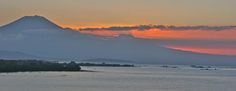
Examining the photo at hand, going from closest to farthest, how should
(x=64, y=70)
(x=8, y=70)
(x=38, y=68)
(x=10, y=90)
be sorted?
(x=10, y=90) < (x=8, y=70) < (x=38, y=68) < (x=64, y=70)

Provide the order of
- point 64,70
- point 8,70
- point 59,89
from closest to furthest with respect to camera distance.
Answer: point 59,89
point 8,70
point 64,70

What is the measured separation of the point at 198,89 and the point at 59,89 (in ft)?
45.2

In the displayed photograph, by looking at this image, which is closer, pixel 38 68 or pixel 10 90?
pixel 10 90

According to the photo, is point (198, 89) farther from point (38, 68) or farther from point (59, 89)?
point (38, 68)

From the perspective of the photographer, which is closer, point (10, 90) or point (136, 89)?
point (10, 90)

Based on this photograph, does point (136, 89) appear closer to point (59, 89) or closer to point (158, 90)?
point (158, 90)

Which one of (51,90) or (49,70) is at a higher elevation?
(49,70)

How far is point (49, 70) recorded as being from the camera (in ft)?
390

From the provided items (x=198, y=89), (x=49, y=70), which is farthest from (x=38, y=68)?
(x=198, y=89)

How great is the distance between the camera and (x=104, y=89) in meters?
56.9

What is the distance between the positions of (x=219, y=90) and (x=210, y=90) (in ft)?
3.00

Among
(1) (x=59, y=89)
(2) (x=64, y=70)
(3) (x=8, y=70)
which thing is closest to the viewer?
(1) (x=59, y=89)

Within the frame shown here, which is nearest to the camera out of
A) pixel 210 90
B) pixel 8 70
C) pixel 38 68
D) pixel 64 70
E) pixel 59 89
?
pixel 59 89

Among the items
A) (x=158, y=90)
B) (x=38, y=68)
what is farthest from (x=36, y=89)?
(x=38, y=68)
